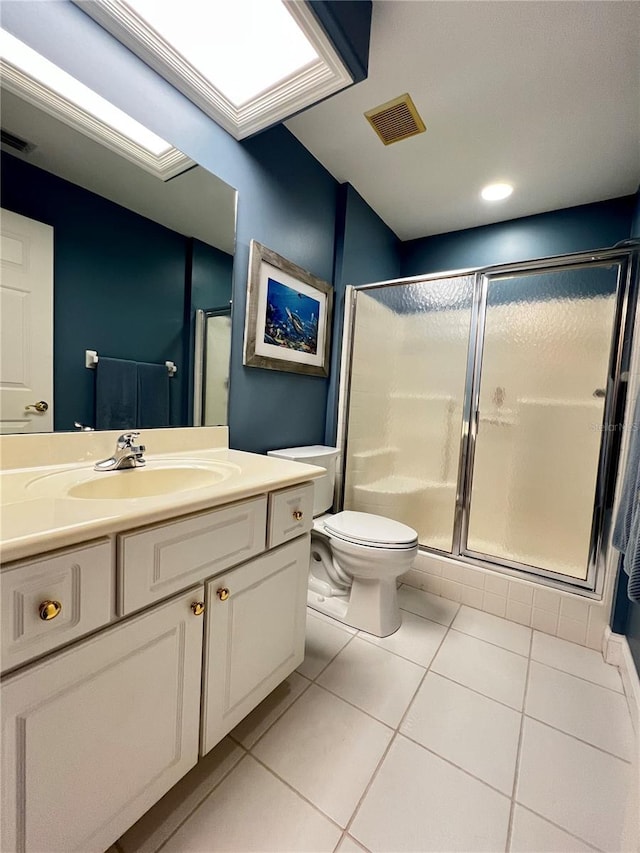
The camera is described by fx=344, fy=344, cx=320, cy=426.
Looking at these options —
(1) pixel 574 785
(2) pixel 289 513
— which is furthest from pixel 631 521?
(2) pixel 289 513

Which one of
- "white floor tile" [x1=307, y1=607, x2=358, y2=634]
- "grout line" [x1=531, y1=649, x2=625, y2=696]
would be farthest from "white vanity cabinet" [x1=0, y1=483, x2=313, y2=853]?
"grout line" [x1=531, y1=649, x2=625, y2=696]

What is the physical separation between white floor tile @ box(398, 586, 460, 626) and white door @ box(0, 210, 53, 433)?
5.84ft

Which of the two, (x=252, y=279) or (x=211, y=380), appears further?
(x=252, y=279)

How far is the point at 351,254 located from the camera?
7.15 ft

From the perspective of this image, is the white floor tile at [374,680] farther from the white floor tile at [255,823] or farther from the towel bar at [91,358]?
the towel bar at [91,358]

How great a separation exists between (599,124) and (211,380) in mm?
2050

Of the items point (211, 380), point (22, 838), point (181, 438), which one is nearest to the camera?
point (22, 838)

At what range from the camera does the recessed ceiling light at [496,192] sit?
1.99 meters

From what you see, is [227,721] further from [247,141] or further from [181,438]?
[247,141]

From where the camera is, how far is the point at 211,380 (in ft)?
4.72

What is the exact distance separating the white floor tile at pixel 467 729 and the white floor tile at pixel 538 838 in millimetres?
67

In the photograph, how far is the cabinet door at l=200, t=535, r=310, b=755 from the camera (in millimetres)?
873

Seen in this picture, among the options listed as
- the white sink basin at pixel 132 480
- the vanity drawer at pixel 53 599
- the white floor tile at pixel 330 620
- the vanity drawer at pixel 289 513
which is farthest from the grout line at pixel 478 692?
the vanity drawer at pixel 53 599

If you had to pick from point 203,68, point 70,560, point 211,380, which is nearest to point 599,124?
point 203,68
